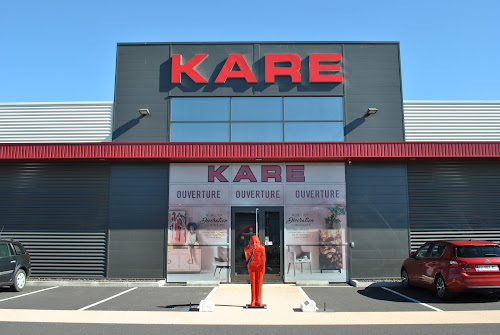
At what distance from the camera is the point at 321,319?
828 cm

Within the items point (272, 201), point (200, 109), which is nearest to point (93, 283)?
point (272, 201)

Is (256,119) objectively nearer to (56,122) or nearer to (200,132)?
(200,132)

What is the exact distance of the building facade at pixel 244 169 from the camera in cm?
1365

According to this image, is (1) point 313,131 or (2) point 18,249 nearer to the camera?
(2) point 18,249

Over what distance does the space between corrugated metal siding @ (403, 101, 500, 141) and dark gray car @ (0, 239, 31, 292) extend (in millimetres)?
12856

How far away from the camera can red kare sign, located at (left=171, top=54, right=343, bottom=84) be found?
47.7 ft

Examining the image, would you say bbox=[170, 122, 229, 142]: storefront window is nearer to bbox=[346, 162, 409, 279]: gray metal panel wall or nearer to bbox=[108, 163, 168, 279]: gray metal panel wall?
bbox=[108, 163, 168, 279]: gray metal panel wall

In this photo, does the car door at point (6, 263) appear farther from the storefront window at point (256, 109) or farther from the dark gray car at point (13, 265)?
the storefront window at point (256, 109)

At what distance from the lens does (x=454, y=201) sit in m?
14.1

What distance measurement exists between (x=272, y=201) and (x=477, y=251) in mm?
6215

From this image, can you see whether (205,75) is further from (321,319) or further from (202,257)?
(321,319)

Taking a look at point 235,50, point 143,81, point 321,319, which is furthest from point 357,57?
point 321,319

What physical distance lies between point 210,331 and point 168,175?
753cm

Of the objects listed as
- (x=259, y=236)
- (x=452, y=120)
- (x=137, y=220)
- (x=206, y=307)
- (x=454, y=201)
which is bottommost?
(x=206, y=307)
